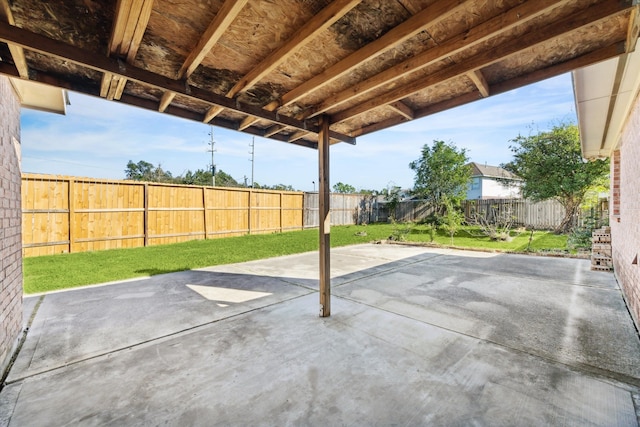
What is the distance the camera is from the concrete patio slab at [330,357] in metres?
1.63

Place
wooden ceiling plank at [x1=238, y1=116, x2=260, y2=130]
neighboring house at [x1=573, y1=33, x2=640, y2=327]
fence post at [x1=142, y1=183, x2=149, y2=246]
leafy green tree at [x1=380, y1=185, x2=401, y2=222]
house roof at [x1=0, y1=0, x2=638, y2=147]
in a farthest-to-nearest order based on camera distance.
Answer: leafy green tree at [x1=380, y1=185, x2=401, y2=222]
fence post at [x1=142, y1=183, x2=149, y2=246]
wooden ceiling plank at [x1=238, y1=116, x2=260, y2=130]
neighboring house at [x1=573, y1=33, x2=640, y2=327]
house roof at [x1=0, y1=0, x2=638, y2=147]

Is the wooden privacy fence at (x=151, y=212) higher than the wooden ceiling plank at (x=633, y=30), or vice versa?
the wooden ceiling plank at (x=633, y=30)

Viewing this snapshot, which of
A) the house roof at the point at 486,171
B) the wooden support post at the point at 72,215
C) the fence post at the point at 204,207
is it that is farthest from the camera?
the house roof at the point at 486,171

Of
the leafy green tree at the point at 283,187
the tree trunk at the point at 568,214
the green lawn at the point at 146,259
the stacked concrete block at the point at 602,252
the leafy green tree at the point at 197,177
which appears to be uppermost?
the leafy green tree at the point at 197,177

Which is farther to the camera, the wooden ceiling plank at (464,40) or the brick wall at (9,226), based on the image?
the brick wall at (9,226)

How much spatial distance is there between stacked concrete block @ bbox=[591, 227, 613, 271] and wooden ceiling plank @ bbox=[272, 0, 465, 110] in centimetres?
612

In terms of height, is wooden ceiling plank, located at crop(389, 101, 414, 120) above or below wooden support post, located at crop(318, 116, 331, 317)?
above

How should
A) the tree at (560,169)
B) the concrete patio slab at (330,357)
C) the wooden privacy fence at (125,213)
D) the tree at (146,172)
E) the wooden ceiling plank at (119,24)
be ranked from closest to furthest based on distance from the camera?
the wooden ceiling plank at (119,24) → the concrete patio slab at (330,357) → the wooden privacy fence at (125,213) → the tree at (560,169) → the tree at (146,172)

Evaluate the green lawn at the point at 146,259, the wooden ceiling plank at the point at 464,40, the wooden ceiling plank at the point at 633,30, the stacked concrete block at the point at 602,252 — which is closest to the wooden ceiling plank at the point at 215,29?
the wooden ceiling plank at the point at 464,40

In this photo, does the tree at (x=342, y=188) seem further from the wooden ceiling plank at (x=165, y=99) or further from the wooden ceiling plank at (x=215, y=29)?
the wooden ceiling plank at (x=215, y=29)

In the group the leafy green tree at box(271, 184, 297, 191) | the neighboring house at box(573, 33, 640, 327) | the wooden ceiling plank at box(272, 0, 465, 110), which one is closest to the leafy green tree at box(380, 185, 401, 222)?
the neighboring house at box(573, 33, 640, 327)

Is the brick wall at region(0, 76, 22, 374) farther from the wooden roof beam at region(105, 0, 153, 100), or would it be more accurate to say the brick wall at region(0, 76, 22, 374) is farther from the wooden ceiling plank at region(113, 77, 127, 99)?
the wooden roof beam at region(105, 0, 153, 100)

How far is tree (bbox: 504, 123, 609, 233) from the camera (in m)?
9.74

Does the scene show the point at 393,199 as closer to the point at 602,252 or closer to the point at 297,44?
the point at 602,252
